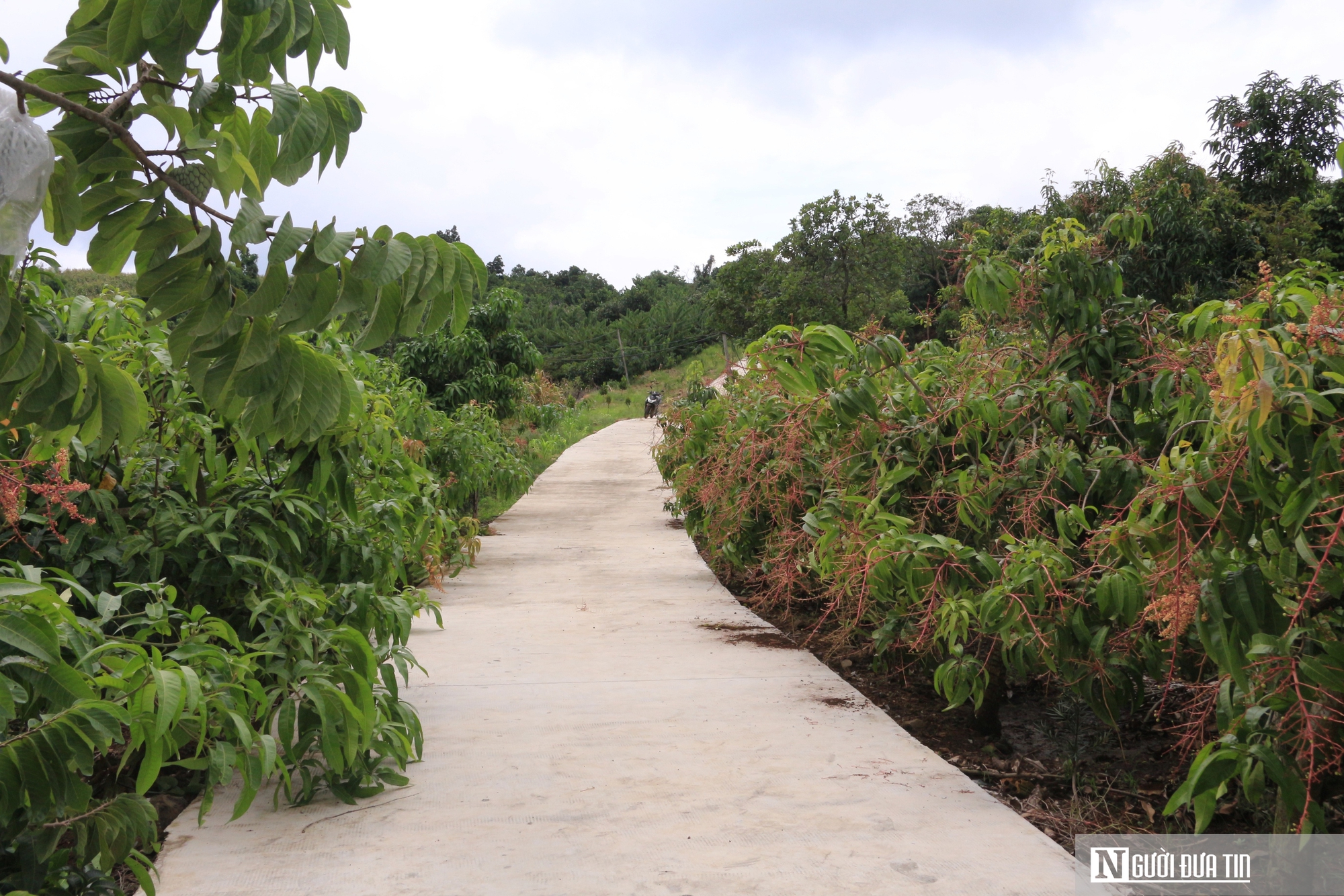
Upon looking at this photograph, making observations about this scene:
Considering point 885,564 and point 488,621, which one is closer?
point 885,564

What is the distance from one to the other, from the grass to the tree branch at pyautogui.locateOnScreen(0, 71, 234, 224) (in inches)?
256

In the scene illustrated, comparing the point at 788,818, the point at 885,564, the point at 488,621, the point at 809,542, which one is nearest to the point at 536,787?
the point at 788,818

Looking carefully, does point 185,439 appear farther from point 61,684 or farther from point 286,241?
point 286,241

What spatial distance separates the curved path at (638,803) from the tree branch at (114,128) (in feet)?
5.81

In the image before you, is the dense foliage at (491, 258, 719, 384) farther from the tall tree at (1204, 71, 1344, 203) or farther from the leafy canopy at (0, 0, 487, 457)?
the leafy canopy at (0, 0, 487, 457)

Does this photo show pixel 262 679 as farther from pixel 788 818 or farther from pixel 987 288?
pixel 987 288

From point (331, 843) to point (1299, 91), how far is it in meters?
15.9

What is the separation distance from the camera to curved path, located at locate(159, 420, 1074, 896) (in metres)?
2.50

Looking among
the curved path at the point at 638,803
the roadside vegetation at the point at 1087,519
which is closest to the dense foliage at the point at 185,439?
the curved path at the point at 638,803

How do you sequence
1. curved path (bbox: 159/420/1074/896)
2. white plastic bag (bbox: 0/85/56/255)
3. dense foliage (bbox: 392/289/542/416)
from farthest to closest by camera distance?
dense foliage (bbox: 392/289/542/416) → curved path (bbox: 159/420/1074/896) → white plastic bag (bbox: 0/85/56/255)

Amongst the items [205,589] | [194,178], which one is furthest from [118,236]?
[205,589]

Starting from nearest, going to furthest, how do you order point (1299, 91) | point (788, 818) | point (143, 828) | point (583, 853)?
point (143, 828) < point (583, 853) < point (788, 818) < point (1299, 91)

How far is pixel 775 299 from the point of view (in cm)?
2602

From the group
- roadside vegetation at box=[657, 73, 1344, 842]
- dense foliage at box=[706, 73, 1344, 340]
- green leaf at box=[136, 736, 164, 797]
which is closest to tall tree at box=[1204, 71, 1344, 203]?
dense foliage at box=[706, 73, 1344, 340]
